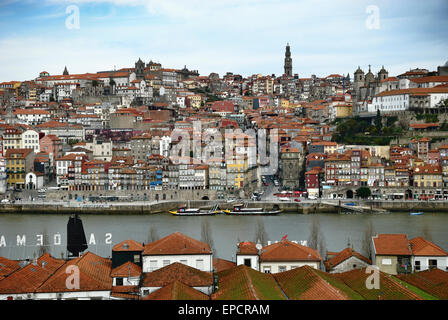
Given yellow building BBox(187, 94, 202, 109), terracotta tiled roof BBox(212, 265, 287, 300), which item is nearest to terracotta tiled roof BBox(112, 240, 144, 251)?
terracotta tiled roof BBox(212, 265, 287, 300)

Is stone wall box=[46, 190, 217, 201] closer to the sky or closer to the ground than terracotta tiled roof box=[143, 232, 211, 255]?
closer to the ground

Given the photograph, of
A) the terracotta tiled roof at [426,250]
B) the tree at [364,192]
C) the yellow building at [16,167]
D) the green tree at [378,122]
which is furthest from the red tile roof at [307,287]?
the green tree at [378,122]

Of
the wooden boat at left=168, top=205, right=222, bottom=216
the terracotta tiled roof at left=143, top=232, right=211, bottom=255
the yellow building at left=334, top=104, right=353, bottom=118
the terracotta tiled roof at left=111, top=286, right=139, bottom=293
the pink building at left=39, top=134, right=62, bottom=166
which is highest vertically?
the yellow building at left=334, top=104, right=353, bottom=118

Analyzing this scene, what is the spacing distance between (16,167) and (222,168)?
6.46 meters

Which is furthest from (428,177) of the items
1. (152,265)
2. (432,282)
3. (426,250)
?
(152,265)

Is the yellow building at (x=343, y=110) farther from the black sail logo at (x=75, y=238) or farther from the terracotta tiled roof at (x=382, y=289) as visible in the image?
the terracotta tiled roof at (x=382, y=289)

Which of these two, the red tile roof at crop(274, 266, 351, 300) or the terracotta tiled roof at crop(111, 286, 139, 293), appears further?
the terracotta tiled roof at crop(111, 286, 139, 293)

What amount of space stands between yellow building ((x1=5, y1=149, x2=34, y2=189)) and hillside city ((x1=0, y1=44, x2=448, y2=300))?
3cm

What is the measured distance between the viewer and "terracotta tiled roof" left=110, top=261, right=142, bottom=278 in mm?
4891

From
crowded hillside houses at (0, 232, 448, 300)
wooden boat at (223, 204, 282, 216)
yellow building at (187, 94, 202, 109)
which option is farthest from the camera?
yellow building at (187, 94, 202, 109)

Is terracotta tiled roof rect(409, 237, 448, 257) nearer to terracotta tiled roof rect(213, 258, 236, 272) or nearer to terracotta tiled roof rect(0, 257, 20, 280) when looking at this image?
terracotta tiled roof rect(213, 258, 236, 272)

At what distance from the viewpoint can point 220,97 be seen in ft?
112

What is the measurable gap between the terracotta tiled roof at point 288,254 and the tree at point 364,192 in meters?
11.3

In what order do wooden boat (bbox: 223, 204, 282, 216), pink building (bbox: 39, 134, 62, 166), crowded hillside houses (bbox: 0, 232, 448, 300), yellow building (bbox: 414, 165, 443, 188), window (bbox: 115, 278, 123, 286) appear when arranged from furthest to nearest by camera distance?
pink building (bbox: 39, 134, 62, 166), yellow building (bbox: 414, 165, 443, 188), wooden boat (bbox: 223, 204, 282, 216), window (bbox: 115, 278, 123, 286), crowded hillside houses (bbox: 0, 232, 448, 300)
